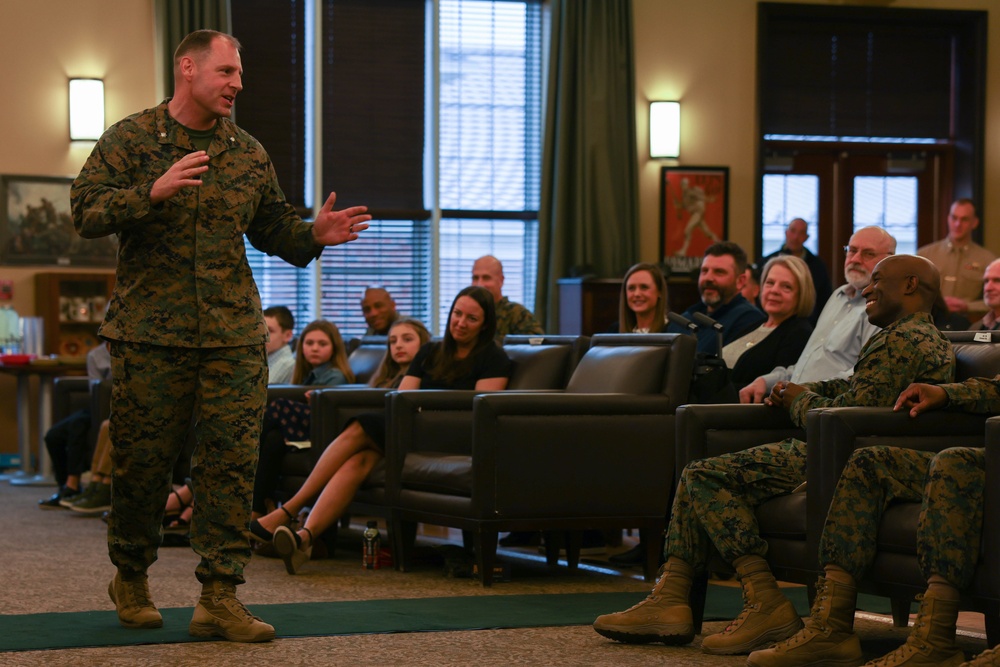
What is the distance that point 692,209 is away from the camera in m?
9.21

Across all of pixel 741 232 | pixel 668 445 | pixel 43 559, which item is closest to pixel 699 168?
pixel 741 232

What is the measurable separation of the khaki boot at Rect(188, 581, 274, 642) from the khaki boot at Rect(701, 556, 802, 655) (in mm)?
1045

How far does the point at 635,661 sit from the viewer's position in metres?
3.06

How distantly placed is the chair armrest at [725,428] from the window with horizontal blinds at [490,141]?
560 cm

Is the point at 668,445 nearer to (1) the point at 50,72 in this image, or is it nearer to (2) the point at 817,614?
(2) the point at 817,614

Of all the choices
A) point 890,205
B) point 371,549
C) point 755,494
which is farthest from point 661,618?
point 890,205

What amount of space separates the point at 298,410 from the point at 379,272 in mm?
3543

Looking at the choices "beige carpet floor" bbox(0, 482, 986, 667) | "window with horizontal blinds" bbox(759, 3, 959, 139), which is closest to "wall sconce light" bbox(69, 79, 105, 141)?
"beige carpet floor" bbox(0, 482, 986, 667)

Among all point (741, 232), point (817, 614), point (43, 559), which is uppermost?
point (741, 232)

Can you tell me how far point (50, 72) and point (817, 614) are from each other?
22.4 feet

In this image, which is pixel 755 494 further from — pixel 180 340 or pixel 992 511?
pixel 180 340

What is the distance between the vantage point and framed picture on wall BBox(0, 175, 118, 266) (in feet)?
27.4

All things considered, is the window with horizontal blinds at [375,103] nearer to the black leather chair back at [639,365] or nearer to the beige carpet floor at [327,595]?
the beige carpet floor at [327,595]

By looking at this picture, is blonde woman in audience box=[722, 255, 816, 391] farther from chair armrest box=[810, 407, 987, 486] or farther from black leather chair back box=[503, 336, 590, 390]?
chair armrest box=[810, 407, 987, 486]
